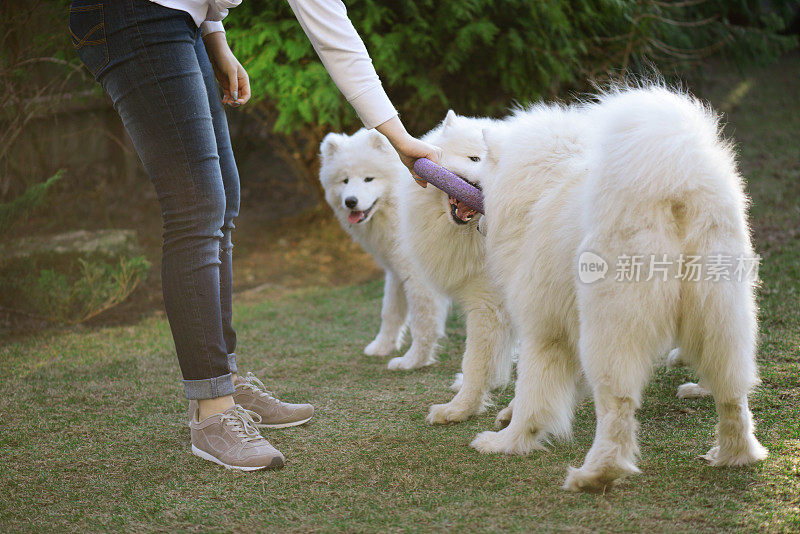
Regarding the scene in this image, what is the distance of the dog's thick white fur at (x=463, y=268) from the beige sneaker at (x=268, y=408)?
0.48 m

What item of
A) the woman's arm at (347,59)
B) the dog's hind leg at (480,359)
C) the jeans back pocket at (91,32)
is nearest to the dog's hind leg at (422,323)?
the dog's hind leg at (480,359)

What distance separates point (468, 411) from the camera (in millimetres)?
2514

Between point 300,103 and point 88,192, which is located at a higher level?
point 300,103

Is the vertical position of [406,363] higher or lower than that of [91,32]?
lower

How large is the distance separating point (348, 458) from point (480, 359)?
2.28 feet

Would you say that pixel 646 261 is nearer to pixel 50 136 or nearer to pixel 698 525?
pixel 698 525

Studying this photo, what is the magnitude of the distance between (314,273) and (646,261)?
4103 mm

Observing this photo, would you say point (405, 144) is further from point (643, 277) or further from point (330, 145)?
point (330, 145)

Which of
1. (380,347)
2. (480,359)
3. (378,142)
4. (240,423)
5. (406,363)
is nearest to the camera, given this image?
(240,423)

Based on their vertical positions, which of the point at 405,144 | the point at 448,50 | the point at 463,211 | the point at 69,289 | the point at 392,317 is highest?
the point at 448,50

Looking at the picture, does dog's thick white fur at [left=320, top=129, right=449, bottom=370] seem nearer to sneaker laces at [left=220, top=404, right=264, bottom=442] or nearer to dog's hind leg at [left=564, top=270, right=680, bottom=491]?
sneaker laces at [left=220, top=404, right=264, bottom=442]

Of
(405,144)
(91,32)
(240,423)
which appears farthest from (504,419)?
(91,32)

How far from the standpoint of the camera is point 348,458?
6.93 feet

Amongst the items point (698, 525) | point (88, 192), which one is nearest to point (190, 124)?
point (698, 525)
